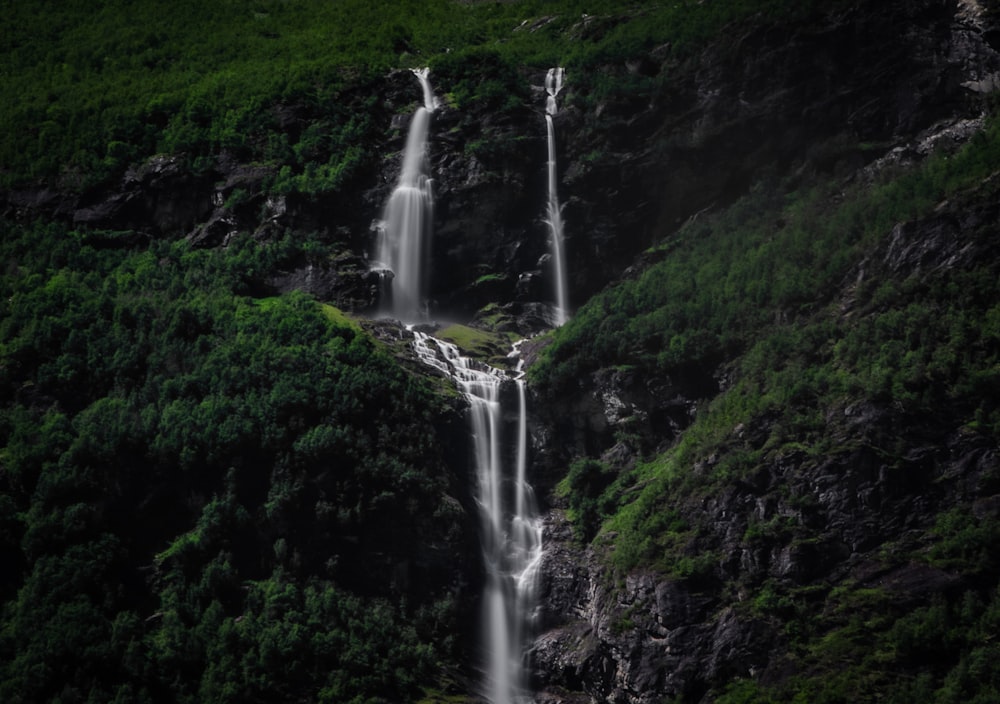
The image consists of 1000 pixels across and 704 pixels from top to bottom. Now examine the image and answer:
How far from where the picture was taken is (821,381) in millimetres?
47062

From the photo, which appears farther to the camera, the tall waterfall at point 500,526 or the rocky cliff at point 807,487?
the tall waterfall at point 500,526

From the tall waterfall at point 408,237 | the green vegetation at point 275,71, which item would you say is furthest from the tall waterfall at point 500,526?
the green vegetation at point 275,71

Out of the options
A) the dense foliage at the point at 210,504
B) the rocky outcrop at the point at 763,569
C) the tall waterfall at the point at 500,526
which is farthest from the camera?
the tall waterfall at the point at 500,526

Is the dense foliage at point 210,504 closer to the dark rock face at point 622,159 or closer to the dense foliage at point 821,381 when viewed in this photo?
the dense foliage at point 821,381

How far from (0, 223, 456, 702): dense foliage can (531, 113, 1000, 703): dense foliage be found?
8.78 metres

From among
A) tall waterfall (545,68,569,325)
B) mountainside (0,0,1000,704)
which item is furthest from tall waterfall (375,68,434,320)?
tall waterfall (545,68,569,325)

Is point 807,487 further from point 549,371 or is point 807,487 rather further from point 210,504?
point 210,504

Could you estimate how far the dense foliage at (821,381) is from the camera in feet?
127

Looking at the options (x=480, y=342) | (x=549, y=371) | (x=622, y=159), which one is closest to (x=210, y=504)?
(x=549, y=371)

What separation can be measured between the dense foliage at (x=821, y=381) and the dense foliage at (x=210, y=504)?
28.8 ft

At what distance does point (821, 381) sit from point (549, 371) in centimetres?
1380

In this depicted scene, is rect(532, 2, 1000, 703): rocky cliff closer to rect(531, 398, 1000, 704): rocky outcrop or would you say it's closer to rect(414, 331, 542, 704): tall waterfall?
rect(531, 398, 1000, 704): rocky outcrop

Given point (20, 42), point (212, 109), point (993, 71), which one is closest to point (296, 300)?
point (212, 109)

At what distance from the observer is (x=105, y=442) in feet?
164
